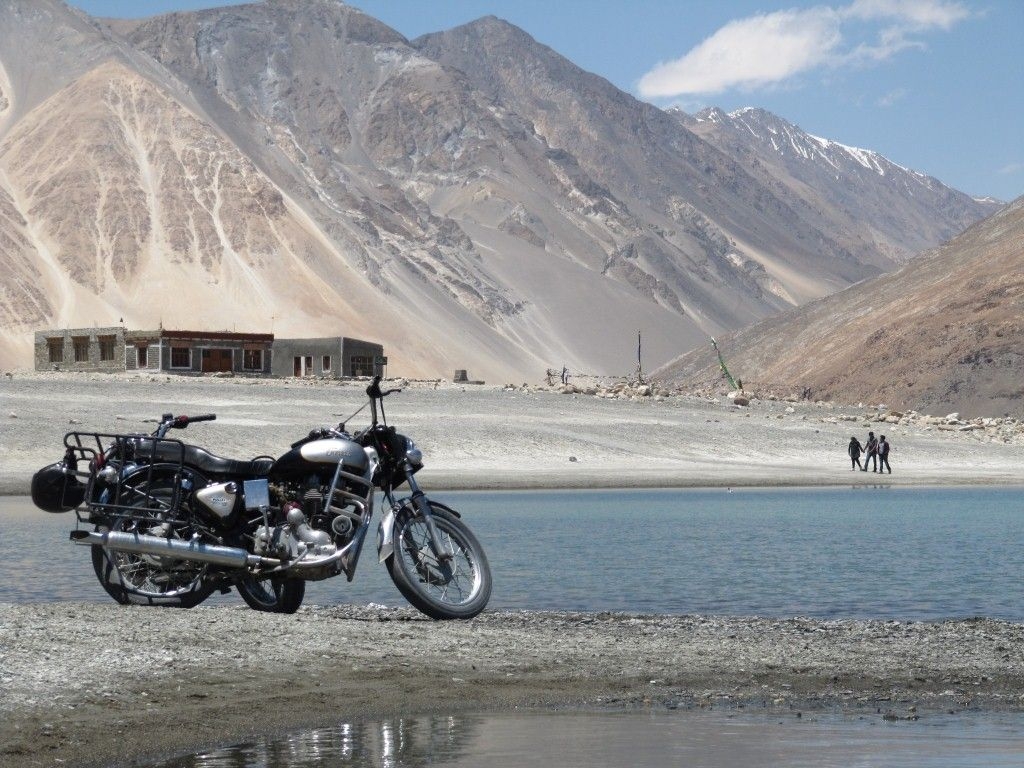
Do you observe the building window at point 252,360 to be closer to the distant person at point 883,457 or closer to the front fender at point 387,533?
the distant person at point 883,457

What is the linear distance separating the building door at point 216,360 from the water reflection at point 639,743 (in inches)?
3309

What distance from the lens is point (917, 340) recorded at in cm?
10056

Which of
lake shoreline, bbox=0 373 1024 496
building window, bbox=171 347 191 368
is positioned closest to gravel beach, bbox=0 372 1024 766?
lake shoreline, bbox=0 373 1024 496

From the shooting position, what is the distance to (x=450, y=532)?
12.4m

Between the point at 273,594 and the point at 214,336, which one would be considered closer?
the point at 273,594

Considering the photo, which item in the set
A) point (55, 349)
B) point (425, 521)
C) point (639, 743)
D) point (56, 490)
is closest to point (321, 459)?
point (425, 521)

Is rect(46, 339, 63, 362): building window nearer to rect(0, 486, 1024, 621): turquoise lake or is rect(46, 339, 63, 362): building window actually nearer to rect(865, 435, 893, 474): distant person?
rect(865, 435, 893, 474): distant person

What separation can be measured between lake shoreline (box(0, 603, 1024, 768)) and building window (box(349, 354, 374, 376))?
274 ft

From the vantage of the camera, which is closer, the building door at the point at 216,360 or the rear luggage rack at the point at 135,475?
the rear luggage rack at the point at 135,475

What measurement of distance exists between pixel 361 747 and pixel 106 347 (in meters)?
87.7

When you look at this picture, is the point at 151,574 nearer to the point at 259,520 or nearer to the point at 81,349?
the point at 259,520

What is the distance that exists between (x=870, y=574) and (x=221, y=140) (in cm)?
13814

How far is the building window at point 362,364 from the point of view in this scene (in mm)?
95625

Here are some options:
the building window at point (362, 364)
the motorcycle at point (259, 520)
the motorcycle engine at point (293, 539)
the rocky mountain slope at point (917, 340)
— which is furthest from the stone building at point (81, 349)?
the motorcycle engine at point (293, 539)
